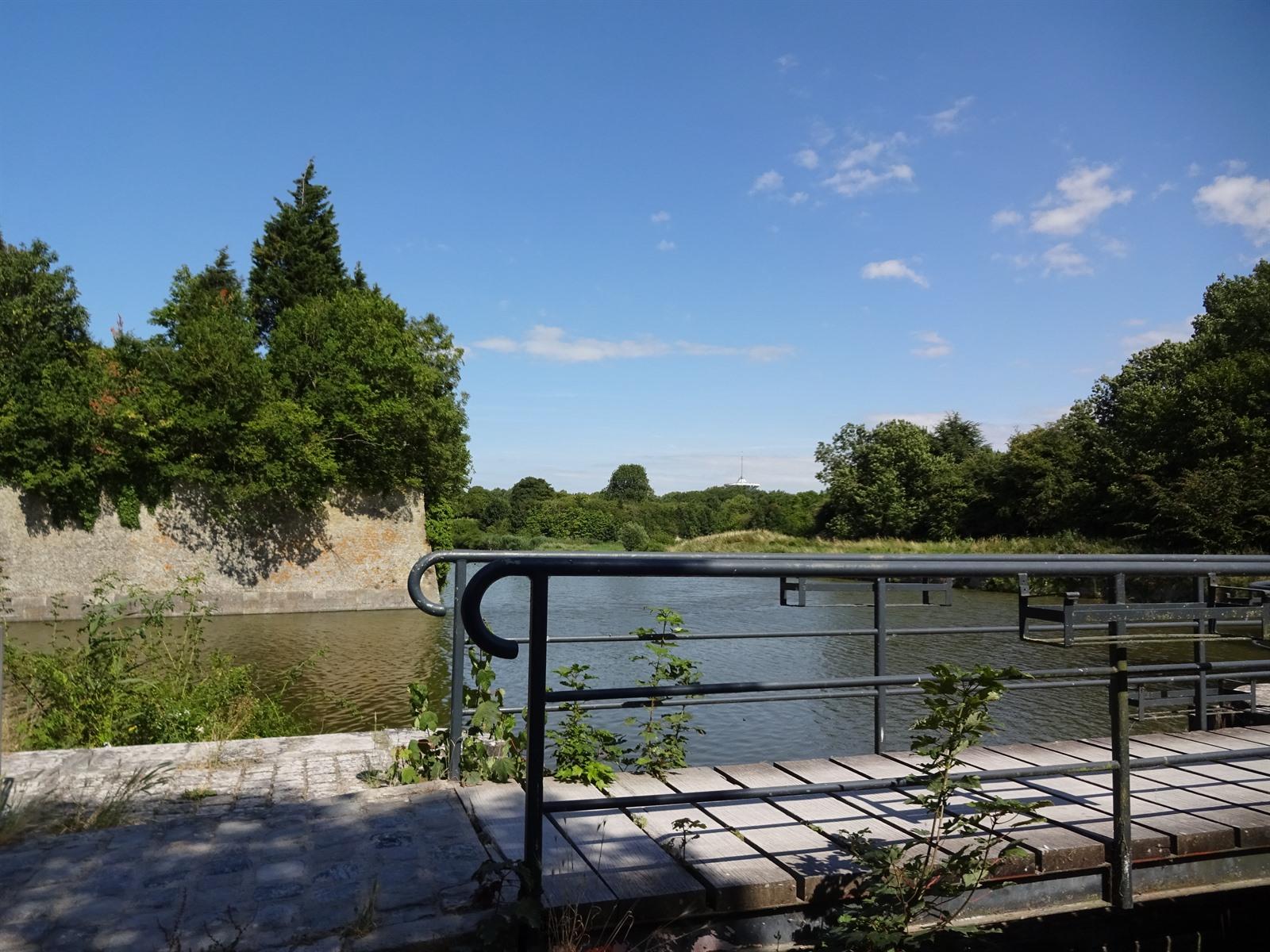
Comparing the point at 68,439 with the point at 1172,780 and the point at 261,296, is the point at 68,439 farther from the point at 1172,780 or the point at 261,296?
the point at 1172,780

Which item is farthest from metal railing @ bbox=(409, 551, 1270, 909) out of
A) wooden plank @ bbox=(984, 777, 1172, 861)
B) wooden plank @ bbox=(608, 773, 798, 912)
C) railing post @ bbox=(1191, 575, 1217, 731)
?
railing post @ bbox=(1191, 575, 1217, 731)

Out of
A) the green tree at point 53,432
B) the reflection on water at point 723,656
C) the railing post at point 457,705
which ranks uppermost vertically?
the green tree at point 53,432

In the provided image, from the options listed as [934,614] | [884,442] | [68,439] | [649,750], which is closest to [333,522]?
[68,439]

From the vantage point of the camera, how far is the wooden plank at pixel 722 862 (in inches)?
92.2

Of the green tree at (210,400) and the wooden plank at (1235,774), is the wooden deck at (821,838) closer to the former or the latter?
the wooden plank at (1235,774)

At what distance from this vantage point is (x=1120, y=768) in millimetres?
2531

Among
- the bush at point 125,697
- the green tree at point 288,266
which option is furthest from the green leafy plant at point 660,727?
the green tree at point 288,266

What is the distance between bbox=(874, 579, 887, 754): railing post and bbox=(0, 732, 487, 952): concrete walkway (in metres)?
1.80

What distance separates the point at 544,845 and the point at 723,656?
8.42 meters

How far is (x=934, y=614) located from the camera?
17.8 meters

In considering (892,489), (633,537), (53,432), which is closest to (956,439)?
(892,489)

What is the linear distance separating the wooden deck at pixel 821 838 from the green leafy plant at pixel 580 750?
0.23 ft

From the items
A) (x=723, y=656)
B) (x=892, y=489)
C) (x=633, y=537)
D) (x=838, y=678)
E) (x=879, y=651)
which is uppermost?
(x=892, y=489)

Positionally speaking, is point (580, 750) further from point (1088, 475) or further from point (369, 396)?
point (1088, 475)
